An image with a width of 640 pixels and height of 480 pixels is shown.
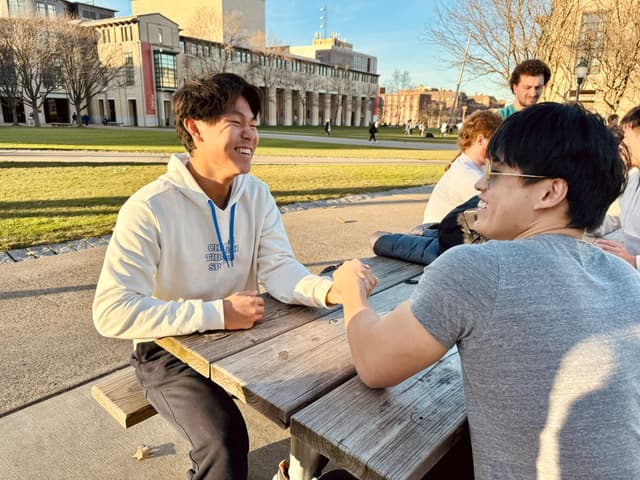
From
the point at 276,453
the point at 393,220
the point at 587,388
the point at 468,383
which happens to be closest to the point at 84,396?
the point at 276,453

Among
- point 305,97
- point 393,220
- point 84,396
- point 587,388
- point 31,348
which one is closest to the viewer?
point 587,388

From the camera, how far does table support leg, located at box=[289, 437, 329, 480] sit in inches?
63.1

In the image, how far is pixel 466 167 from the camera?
11.7 feet

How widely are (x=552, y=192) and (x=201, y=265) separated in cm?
150

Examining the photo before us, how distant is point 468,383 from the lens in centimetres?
117

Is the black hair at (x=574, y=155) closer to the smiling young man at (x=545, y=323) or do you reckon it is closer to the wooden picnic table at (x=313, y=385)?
the smiling young man at (x=545, y=323)

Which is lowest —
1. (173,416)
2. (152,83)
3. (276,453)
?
(276,453)

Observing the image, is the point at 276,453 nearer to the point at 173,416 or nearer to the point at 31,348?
the point at 173,416

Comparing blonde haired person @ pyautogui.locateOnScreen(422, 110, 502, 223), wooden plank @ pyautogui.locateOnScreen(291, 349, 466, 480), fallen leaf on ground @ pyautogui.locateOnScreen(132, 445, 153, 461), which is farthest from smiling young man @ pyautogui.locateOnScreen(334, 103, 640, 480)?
blonde haired person @ pyautogui.locateOnScreen(422, 110, 502, 223)

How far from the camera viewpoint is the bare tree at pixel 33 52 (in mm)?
41750

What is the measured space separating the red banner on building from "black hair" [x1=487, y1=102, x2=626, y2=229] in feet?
197

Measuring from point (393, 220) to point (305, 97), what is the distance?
7503 cm

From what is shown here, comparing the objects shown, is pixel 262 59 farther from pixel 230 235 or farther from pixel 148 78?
pixel 230 235

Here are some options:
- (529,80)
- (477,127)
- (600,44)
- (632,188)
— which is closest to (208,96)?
(477,127)
